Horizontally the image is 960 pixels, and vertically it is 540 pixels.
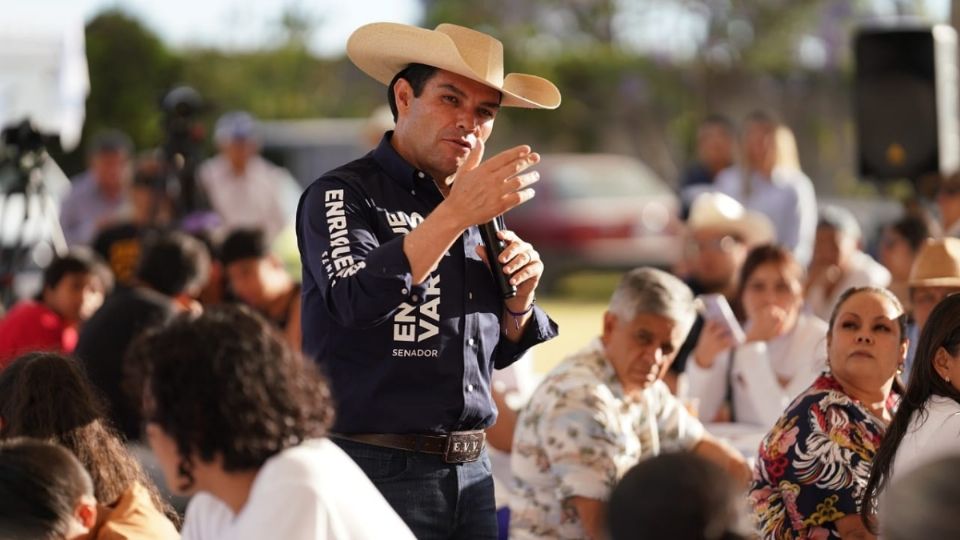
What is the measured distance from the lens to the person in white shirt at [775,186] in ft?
31.3

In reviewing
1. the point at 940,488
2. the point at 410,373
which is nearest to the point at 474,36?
the point at 410,373

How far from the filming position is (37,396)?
3361mm

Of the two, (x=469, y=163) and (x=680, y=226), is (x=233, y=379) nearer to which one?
(x=469, y=163)

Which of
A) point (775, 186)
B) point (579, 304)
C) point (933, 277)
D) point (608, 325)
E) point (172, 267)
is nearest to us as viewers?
point (608, 325)

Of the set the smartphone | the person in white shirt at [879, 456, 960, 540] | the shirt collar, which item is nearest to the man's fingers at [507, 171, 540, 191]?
the shirt collar

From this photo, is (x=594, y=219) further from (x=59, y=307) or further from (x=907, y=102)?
(x=59, y=307)

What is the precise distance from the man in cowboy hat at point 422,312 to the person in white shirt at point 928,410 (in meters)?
0.86

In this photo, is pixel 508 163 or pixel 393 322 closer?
pixel 508 163

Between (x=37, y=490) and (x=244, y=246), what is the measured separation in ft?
14.6

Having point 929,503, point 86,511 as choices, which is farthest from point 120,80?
point 929,503

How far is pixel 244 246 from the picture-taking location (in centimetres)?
713

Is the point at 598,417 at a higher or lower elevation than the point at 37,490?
lower

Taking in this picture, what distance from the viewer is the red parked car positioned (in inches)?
699

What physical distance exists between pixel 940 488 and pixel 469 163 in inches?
65.4
